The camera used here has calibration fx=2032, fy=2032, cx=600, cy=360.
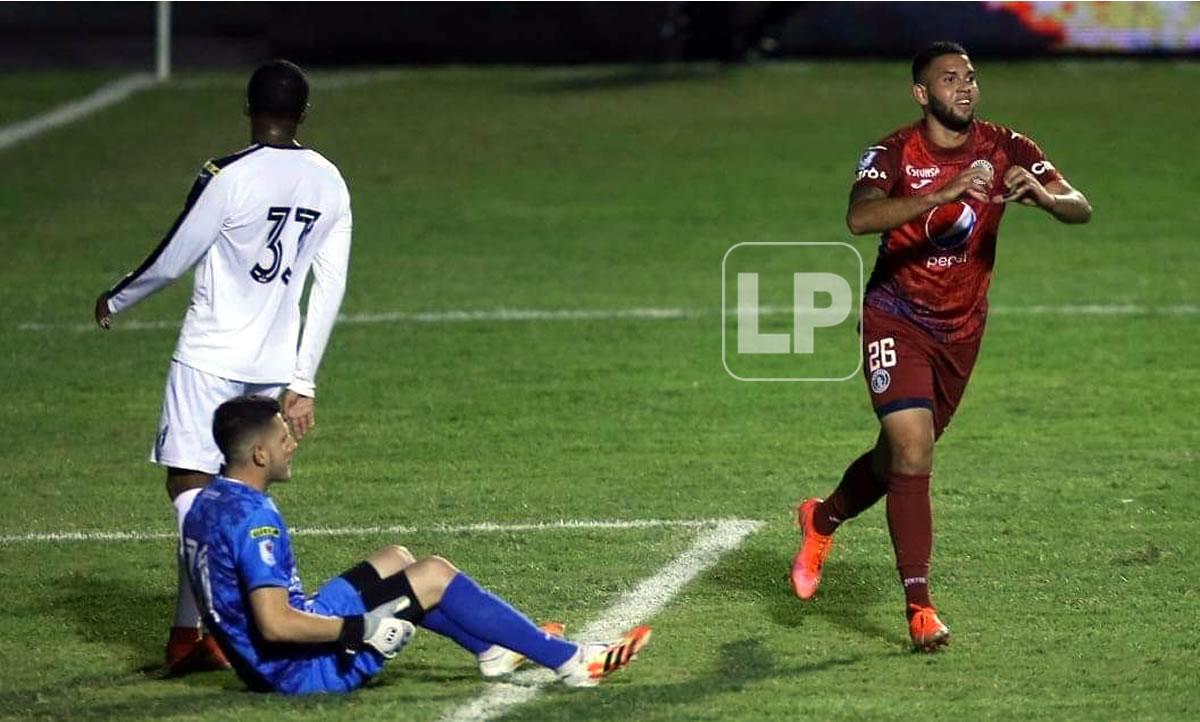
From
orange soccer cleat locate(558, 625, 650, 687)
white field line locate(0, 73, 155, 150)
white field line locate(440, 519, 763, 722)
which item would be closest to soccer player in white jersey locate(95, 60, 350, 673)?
white field line locate(440, 519, 763, 722)

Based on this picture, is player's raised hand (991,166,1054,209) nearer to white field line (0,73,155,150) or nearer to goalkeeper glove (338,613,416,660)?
goalkeeper glove (338,613,416,660)

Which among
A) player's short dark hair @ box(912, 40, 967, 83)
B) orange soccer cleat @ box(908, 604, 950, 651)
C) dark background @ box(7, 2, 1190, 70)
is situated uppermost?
dark background @ box(7, 2, 1190, 70)

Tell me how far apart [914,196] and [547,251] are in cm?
951

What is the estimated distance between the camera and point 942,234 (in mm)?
7133

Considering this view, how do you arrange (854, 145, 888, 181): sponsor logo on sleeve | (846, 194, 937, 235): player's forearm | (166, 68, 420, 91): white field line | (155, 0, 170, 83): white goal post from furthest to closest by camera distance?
(155, 0, 170, 83): white goal post
(166, 68, 420, 91): white field line
(854, 145, 888, 181): sponsor logo on sleeve
(846, 194, 937, 235): player's forearm

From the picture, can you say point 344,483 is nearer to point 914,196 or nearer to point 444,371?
point 444,371

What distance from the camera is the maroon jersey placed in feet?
23.3

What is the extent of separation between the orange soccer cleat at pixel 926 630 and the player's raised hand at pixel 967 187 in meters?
1.37

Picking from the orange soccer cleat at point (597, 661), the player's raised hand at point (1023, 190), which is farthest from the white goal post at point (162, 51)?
the orange soccer cleat at point (597, 661)

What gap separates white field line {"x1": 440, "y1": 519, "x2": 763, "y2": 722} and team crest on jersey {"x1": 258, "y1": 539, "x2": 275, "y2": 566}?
0.70 metres

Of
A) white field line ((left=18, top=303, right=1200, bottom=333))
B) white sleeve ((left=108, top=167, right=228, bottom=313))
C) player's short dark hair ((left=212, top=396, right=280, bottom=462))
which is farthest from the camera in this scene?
white field line ((left=18, top=303, right=1200, bottom=333))

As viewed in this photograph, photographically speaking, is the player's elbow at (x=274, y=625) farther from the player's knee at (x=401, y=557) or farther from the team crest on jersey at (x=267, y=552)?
the player's knee at (x=401, y=557)

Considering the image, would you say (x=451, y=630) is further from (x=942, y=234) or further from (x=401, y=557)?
(x=942, y=234)

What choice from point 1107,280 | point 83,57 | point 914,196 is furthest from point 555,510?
point 83,57
